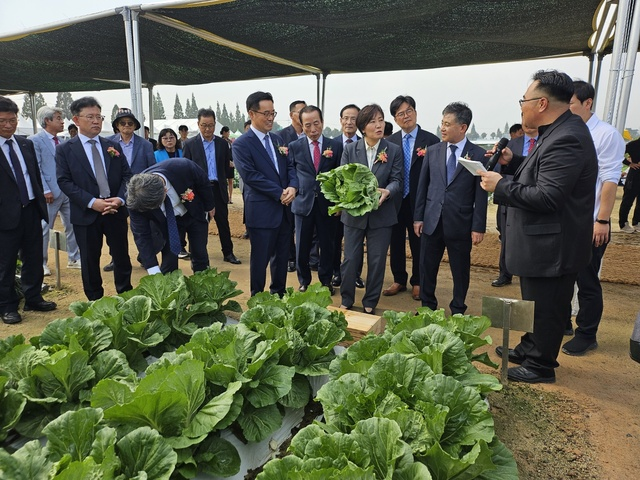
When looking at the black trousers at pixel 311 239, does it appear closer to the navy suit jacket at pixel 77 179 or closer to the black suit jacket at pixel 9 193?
the navy suit jacket at pixel 77 179

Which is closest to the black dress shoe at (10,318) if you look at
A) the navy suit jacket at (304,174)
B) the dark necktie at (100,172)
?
the dark necktie at (100,172)

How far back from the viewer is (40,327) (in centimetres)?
358

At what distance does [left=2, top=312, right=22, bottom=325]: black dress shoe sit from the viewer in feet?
11.9

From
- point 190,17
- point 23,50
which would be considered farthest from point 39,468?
point 23,50

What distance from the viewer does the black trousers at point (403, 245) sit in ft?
13.6

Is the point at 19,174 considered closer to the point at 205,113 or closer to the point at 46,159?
the point at 46,159

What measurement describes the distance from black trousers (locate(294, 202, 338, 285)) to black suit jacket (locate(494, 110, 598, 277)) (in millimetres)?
1897

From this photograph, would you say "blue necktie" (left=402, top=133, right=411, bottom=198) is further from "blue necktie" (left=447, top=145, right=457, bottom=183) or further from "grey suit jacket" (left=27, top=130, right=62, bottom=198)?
"grey suit jacket" (left=27, top=130, right=62, bottom=198)

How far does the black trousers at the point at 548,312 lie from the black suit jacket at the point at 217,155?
3.89 meters

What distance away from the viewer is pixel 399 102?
12.5ft

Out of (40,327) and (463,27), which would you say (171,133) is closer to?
(40,327)

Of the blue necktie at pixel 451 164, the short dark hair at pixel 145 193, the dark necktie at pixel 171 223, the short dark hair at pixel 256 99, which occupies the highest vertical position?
the short dark hair at pixel 256 99

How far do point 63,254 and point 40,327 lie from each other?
2737mm

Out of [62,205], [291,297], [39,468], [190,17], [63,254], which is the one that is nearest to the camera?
[39,468]
